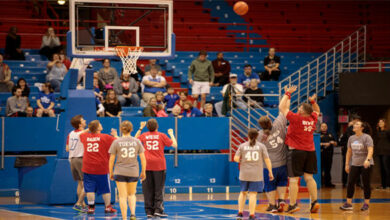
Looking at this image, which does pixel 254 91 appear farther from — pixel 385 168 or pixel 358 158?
pixel 358 158

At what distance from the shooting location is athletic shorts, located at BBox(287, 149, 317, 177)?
13.1 metres

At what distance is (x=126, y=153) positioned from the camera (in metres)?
11.3

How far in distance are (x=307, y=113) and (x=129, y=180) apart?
159 inches

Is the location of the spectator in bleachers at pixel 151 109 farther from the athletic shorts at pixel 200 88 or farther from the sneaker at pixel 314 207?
the sneaker at pixel 314 207

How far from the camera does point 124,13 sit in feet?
50.1

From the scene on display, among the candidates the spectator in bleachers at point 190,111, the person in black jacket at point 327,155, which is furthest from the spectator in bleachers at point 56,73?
the person in black jacket at point 327,155

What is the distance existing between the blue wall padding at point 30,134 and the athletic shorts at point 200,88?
479 centimetres

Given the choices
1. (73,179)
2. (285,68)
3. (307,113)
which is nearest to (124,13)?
(73,179)

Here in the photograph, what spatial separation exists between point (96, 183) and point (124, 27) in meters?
4.35

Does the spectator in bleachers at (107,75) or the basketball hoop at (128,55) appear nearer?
the basketball hoop at (128,55)

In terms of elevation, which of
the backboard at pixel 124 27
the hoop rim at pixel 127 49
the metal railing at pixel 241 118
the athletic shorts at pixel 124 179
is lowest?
the athletic shorts at pixel 124 179

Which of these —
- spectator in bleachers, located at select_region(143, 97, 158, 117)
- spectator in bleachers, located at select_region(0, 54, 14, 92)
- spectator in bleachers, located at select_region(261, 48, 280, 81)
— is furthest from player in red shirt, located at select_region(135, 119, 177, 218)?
spectator in bleachers, located at select_region(261, 48, 280, 81)

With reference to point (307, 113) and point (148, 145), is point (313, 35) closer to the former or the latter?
point (307, 113)

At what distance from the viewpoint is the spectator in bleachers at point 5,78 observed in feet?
66.6
